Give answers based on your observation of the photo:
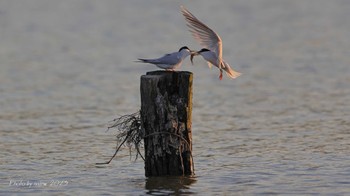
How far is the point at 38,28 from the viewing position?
24.2m

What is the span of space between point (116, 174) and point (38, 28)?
581 inches

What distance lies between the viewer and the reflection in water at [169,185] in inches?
357

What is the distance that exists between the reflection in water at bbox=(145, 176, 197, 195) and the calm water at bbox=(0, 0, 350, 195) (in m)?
0.02

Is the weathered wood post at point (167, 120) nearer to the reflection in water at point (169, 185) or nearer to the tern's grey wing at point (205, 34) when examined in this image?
the reflection in water at point (169, 185)

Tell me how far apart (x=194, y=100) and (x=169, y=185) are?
563cm

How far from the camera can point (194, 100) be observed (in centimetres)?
1474

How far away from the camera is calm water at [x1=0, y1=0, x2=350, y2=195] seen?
31.9 feet

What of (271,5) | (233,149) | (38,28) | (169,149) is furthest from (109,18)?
(169,149)

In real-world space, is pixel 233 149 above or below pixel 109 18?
below

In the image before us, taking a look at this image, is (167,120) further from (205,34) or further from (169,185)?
(205,34)

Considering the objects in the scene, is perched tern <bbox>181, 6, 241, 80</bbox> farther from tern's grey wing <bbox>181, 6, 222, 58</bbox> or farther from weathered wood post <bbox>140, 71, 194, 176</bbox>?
weathered wood post <bbox>140, 71, 194, 176</bbox>

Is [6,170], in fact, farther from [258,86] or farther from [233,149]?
[258,86]

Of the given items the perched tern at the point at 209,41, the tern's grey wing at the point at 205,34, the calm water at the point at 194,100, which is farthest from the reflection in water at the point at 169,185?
the tern's grey wing at the point at 205,34

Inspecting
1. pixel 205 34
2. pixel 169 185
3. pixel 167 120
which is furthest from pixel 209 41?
pixel 169 185
